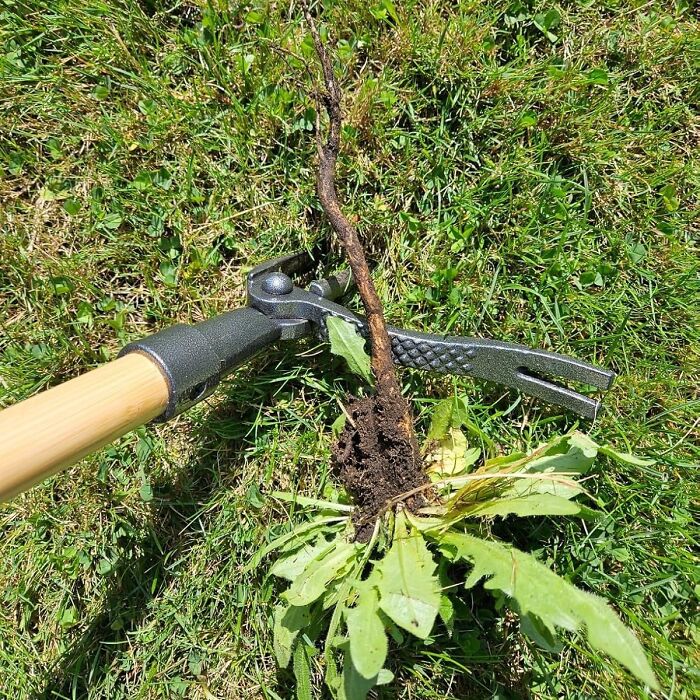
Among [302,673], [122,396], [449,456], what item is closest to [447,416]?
[449,456]

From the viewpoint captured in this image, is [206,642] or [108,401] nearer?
[108,401]

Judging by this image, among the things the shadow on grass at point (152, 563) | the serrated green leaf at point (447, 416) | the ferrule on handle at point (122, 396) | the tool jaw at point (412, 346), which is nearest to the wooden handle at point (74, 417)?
the ferrule on handle at point (122, 396)

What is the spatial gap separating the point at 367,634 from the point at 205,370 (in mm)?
823

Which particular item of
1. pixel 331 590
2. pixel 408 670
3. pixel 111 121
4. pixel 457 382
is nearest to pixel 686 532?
pixel 457 382

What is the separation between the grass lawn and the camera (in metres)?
2.20

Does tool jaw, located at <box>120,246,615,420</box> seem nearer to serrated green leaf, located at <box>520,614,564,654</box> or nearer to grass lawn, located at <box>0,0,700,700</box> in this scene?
grass lawn, located at <box>0,0,700,700</box>

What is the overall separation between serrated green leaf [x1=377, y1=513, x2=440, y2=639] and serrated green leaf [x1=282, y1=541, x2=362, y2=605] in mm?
145

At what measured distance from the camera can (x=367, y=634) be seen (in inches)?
64.1

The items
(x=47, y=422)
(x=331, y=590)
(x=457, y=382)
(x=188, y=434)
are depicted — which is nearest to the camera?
(x=47, y=422)

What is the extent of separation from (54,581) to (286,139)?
6.26 feet

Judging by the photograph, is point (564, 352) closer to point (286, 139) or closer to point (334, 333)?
point (334, 333)

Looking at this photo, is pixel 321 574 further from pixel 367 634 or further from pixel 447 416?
pixel 447 416

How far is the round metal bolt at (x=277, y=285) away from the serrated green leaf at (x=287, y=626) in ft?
3.29

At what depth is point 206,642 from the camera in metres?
2.29
